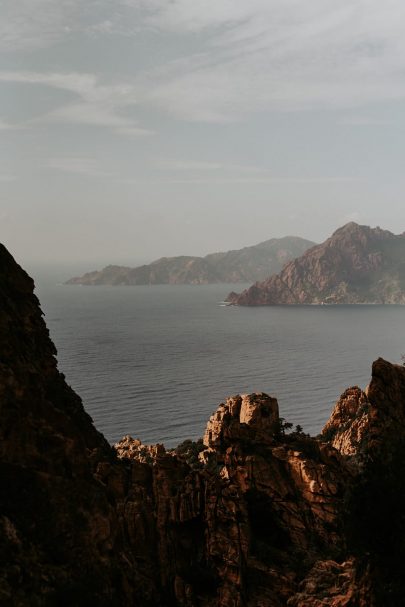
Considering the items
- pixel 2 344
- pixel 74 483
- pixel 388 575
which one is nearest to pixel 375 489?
pixel 388 575

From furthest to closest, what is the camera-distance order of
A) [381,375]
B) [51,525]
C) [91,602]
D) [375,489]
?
[381,375] → [375,489] → [51,525] → [91,602]

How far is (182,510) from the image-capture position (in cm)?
4688

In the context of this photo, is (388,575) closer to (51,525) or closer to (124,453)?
(51,525)

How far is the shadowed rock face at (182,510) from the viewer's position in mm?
34188

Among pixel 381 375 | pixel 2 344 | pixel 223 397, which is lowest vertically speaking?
pixel 223 397

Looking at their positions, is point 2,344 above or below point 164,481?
above

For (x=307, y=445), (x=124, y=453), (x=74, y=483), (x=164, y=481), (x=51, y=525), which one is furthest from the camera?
(x=124, y=453)

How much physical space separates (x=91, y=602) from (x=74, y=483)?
26.1 ft

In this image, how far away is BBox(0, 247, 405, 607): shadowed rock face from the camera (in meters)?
34.2

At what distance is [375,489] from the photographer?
137 ft

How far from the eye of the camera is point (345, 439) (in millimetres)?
76375

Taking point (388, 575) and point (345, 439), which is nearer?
point (388, 575)

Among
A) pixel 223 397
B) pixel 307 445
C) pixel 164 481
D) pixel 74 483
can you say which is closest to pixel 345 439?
pixel 307 445

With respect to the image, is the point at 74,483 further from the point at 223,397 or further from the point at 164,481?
the point at 223,397
